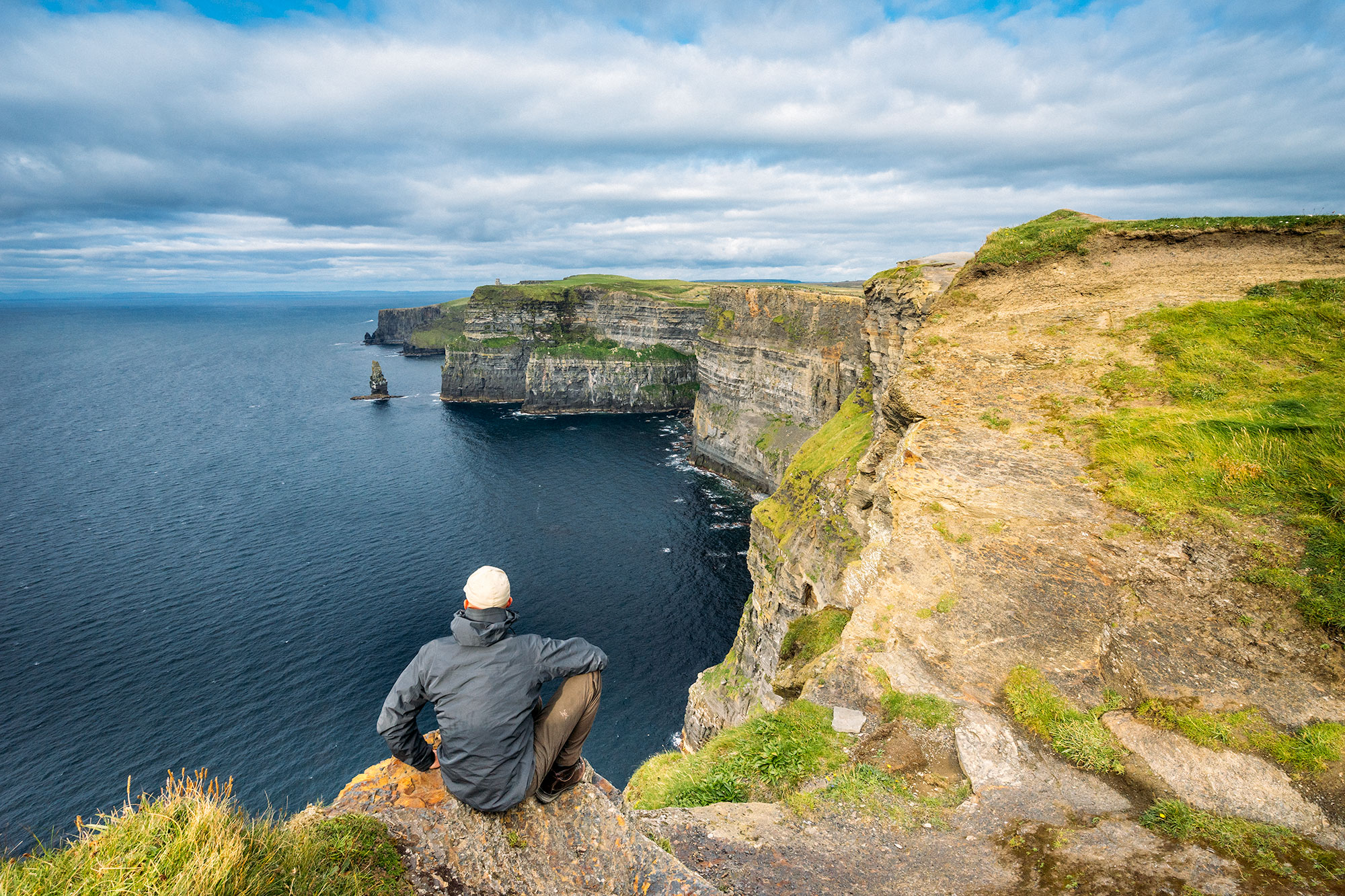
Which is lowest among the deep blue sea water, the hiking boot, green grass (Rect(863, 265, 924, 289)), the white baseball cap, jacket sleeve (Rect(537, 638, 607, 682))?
the deep blue sea water

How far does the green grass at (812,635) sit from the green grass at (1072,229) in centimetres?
1339

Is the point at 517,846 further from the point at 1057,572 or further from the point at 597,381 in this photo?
the point at 597,381

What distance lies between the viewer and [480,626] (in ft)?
20.1

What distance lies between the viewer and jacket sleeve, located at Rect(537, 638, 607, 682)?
6.38 metres

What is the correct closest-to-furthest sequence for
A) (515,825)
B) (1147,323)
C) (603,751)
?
(515,825) → (1147,323) → (603,751)

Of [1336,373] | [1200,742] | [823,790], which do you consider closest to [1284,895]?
[1200,742]

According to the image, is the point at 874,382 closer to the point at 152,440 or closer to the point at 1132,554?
the point at 1132,554

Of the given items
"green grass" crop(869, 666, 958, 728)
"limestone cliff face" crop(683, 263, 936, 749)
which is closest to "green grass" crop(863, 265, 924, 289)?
"limestone cliff face" crop(683, 263, 936, 749)

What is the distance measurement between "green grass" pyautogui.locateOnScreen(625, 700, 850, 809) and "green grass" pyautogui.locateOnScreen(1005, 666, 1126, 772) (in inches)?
132

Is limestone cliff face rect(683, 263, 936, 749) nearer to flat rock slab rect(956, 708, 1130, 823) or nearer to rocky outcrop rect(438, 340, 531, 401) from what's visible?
flat rock slab rect(956, 708, 1130, 823)

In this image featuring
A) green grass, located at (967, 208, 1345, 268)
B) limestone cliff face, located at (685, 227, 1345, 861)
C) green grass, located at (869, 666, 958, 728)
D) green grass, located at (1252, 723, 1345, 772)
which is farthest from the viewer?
green grass, located at (967, 208, 1345, 268)

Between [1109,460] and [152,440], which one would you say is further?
[152,440]

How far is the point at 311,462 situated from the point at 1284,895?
89.2 m

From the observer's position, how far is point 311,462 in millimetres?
77812
